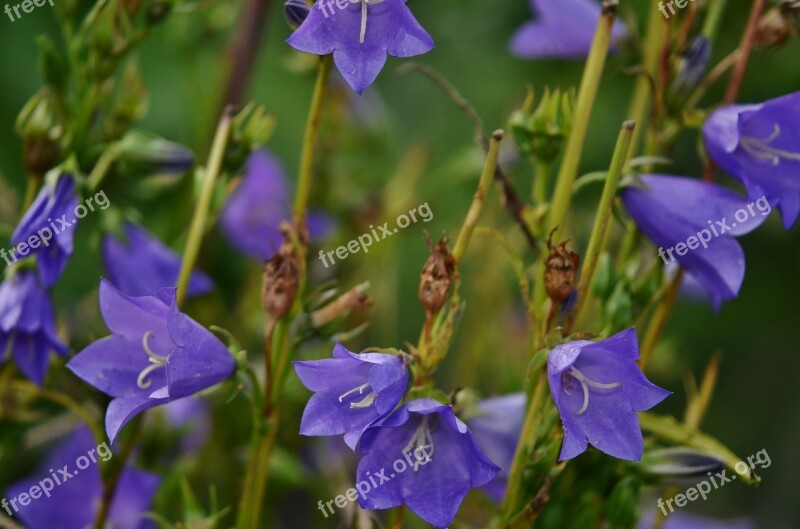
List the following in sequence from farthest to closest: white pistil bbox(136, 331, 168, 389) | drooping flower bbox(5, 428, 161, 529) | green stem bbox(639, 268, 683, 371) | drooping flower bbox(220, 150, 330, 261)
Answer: drooping flower bbox(220, 150, 330, 261)
drooping flower bbox(5, 428, 161, 529)
green stem bbox(639, 268, 683, 371)
white pistil bbox(136, 331, 168, 389)

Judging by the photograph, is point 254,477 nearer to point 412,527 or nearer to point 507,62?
point 412,527

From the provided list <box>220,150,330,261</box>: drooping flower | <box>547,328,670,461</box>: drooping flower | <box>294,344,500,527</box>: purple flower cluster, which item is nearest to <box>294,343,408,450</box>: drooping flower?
<box>294,344,500,527</box>: purple flower cluster

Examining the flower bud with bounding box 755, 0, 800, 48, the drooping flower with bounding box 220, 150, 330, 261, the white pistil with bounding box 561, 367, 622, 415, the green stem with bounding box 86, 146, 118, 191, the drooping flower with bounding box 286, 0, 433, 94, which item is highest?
the drooping flower with bounding box 286, 0, 433, 94

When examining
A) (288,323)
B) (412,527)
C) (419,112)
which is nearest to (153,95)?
(419,112)

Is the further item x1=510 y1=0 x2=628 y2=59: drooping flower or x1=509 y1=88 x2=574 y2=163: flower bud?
x1=510 y1=0 x2=628 y2=59: drooping flower

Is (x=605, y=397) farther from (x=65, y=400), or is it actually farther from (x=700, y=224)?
(x=65, y=400)

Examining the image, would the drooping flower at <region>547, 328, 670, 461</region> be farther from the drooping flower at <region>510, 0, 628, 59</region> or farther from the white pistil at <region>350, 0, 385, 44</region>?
the drooping flower at <region>510, 0, 628, 59</region>

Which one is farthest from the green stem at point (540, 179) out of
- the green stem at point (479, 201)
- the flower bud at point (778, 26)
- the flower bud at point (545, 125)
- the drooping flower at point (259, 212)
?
the drooping flower at point (259, 212)
